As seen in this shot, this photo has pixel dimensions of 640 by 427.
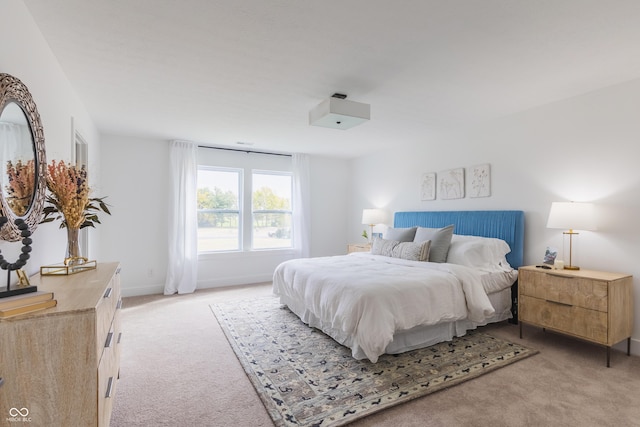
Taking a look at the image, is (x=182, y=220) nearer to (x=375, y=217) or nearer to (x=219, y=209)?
(x=219, y=209)

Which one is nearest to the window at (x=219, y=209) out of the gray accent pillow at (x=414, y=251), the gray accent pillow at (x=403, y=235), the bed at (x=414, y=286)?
the bed at (x=414, y=286)

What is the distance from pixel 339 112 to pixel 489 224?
233 centimetres

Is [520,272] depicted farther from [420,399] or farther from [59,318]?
[59,318]

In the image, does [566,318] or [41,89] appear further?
[566,318]

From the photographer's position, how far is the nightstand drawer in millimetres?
2539

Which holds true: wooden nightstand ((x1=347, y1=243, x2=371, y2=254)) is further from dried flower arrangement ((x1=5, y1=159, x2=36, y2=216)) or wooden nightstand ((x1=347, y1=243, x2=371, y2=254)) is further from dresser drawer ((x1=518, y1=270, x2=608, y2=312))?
dried flower arrangement ((x1=5, y1=159, x2=36, y2=216))

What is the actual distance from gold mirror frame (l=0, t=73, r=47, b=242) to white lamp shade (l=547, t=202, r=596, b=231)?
3.90 metres

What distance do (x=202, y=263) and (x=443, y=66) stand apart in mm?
4502

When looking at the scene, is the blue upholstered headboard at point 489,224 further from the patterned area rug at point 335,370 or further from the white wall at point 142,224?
the white wall at point 142,224

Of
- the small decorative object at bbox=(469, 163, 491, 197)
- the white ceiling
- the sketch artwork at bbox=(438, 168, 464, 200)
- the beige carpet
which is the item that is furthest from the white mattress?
the white ceiling

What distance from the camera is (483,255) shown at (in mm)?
3447

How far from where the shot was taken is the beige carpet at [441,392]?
188cm

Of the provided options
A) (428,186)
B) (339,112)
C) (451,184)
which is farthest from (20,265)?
(428,186)

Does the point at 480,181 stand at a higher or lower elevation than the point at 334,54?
lower
